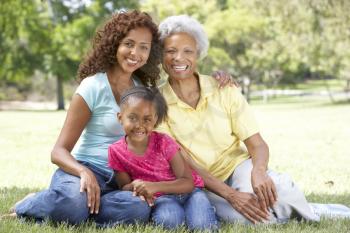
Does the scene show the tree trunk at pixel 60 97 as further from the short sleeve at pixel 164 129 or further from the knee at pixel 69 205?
the knee at pixel 69 205

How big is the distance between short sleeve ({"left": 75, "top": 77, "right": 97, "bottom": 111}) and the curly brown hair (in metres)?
0.23

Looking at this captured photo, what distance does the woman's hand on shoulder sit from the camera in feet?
13.1

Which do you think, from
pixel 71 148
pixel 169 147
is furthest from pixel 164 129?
pixel 71 148

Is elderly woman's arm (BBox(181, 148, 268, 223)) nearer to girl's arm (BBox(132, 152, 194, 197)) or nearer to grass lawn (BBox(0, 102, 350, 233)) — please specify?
grass lawn (BBox(0, 102, 350, 233))

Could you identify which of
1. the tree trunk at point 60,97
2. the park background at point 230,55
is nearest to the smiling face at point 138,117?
the park background at point 230,55

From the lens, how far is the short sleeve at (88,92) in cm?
429

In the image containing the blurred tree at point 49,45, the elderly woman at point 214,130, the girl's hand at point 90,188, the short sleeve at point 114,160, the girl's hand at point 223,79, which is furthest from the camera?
the blurred tree at point 49,45

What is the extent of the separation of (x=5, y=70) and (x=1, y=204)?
33.4m

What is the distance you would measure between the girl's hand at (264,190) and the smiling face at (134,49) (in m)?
1.27

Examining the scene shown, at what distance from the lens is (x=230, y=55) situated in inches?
1574

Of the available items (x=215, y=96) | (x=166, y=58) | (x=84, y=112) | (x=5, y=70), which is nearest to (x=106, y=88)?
(x=84, y=112)

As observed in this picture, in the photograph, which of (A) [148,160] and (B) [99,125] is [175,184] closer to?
(A) [148,160]

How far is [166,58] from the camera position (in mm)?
4656

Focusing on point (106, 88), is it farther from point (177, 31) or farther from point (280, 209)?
point (280, 209)
